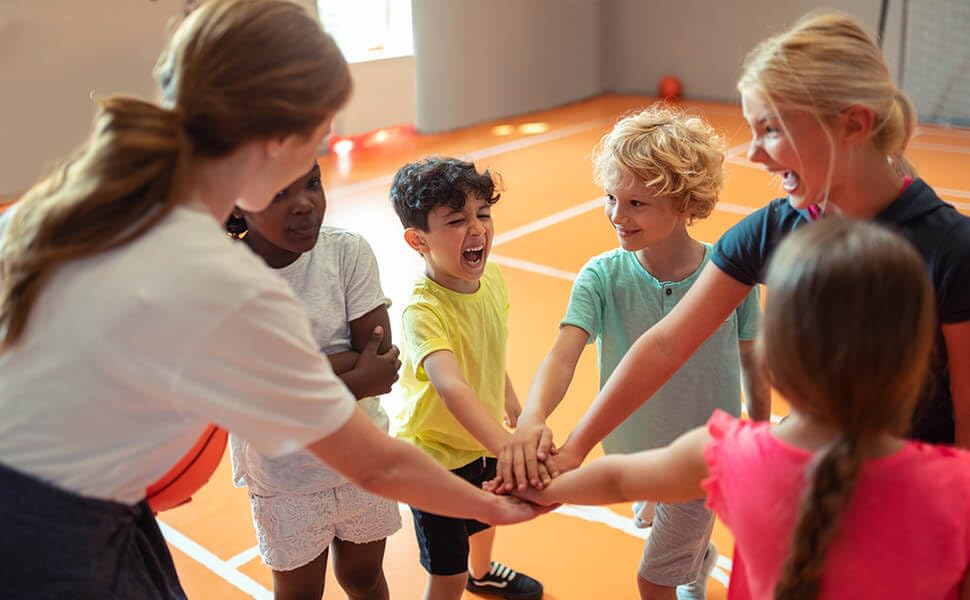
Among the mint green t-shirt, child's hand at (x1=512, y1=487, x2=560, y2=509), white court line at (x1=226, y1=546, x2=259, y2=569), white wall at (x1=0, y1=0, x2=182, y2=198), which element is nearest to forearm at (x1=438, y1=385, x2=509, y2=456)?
child's hand at (x1=512, y1=487, x2=560, y2=509)

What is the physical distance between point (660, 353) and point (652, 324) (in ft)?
1.09

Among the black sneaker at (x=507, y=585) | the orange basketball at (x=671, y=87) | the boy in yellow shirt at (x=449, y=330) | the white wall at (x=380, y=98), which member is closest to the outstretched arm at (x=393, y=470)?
the boy in yellow shirt at (x=449, y=330)

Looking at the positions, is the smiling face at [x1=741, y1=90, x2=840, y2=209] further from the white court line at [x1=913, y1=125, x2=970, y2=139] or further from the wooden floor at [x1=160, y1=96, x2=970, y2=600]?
the white court line at [x1=913, y1=125, x2=970, y2=139]

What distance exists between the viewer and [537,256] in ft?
19.0

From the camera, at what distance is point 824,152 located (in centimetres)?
178

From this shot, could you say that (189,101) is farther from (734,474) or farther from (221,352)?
(734,474)

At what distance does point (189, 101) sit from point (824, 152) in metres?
1.11

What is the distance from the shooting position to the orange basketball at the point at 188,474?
190 cm

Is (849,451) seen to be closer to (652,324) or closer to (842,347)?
(842,347)

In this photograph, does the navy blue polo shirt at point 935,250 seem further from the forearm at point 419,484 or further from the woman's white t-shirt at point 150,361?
the woman's white t-shirt at point 150,361

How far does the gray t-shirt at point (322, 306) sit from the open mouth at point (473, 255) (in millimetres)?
258

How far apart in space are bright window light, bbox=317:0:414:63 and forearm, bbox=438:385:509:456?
6706 millimetres

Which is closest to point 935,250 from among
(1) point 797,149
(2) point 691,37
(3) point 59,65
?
(1) point 797,149

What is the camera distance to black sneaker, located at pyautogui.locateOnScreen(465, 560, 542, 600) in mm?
2865
